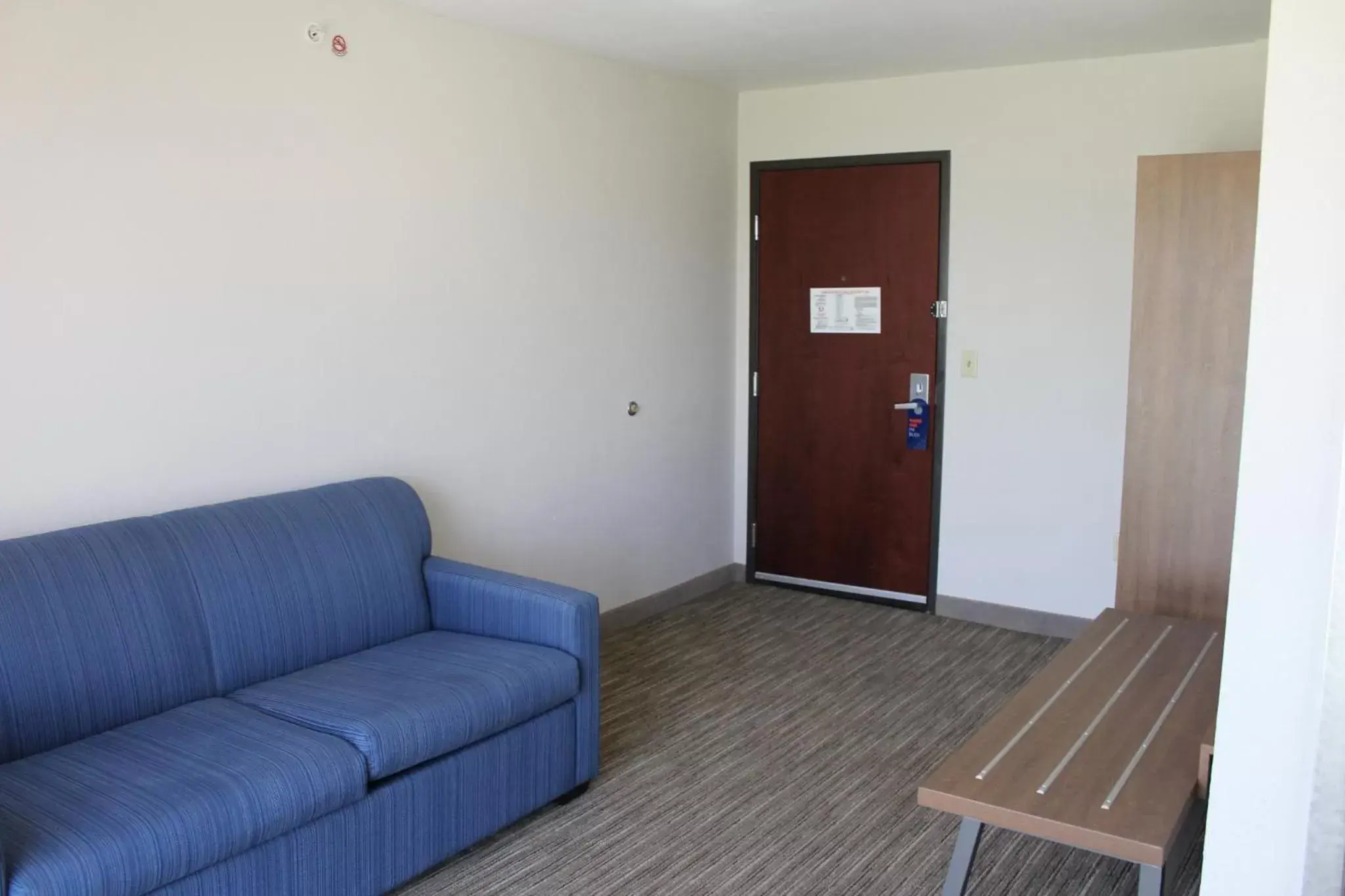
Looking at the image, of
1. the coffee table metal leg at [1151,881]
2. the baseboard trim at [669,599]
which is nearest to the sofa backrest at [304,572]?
the baseboard trim at [669,599]

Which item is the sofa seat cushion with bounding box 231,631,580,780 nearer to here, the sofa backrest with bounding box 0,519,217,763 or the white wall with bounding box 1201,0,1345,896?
the sofa backrest with bounding box 0,519,217,763

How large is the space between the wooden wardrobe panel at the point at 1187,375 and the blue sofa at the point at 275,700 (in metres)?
2.04

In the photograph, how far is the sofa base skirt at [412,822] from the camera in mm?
2375

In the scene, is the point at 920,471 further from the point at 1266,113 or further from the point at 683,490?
the point at 1266,113

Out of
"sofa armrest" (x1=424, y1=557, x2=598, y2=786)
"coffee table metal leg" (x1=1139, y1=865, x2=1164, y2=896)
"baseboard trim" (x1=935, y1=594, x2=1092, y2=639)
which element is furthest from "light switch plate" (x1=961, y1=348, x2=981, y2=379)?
"coffee table metal leg" (x1=1139, y1=865, x2=1164, y2=896)

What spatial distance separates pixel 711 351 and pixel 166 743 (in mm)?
3360

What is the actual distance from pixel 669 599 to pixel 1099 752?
2.81 meters

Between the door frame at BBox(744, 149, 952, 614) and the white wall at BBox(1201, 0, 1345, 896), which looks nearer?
the white wall at BBox(1201, 0, 1345, 896)

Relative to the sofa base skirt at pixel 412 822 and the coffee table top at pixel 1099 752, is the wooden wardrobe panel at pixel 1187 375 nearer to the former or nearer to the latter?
the coffee table top at pixel 1099 752

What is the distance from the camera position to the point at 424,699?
2758 mm

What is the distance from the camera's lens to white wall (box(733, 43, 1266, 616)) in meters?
4.45

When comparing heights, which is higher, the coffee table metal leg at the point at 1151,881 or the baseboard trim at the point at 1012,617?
the coffee table metal leg at the point at 1151,881

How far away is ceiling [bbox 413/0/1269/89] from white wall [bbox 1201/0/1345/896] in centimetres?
281

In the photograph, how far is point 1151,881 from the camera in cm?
224
